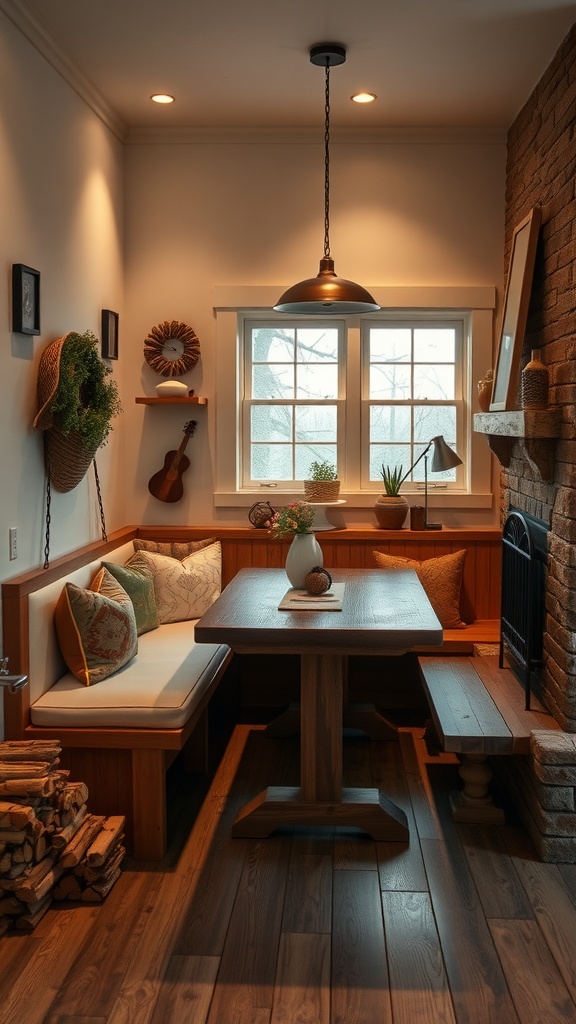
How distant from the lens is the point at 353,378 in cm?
533

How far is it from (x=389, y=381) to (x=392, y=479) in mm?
548

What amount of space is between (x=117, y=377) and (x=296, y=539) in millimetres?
1667

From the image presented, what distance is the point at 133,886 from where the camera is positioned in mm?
3271

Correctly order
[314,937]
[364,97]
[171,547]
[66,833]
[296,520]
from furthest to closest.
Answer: [171,547], [364,97], [296,520], [66,833], [314,937]

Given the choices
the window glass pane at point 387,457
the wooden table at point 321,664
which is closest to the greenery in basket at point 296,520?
the wooden table at point 321,664

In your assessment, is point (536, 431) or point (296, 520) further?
point (296, 520)

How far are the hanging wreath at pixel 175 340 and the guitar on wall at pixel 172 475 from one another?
0.30 m

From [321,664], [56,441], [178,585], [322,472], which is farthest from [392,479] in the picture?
[56,441]

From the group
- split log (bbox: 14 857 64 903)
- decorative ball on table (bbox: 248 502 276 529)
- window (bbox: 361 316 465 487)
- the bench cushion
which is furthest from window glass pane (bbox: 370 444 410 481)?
split log (bbox: 14 857 64 903)

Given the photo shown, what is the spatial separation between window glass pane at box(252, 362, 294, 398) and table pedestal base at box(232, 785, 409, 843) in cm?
245

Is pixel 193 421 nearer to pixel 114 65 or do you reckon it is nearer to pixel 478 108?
pixel 114 65

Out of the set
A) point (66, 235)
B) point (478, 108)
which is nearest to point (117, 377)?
point (66, 235)

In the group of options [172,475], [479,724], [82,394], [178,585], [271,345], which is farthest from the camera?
[271,345]

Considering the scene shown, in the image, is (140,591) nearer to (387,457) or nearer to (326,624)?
(326,624)
